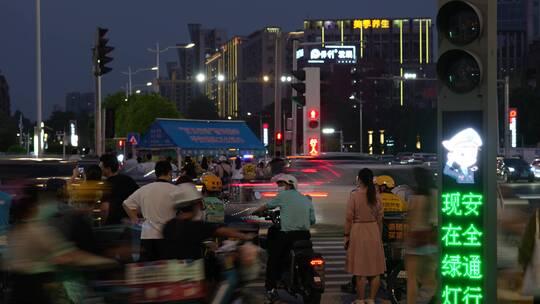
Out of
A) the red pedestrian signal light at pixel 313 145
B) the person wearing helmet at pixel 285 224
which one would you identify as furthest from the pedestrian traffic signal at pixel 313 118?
the person wearing helmet at pixel 285 224

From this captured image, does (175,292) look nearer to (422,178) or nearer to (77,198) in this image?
(422,178)

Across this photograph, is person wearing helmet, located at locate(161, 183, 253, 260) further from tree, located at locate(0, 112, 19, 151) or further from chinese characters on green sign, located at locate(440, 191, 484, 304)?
tree, located at locate(0, 112, 19, 151)

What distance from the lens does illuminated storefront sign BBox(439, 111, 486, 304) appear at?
24.8ft

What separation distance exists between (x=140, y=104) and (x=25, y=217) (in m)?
86.2

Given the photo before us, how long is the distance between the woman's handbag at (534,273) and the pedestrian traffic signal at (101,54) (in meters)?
16.7

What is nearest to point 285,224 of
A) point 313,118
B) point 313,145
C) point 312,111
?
point 312,111

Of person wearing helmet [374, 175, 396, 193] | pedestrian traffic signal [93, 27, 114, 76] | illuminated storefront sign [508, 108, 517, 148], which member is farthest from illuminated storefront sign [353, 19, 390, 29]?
person wearing helmet [374, 175, 396, 193]

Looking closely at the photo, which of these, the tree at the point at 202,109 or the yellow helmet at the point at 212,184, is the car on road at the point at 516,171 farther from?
the tree at the point at 202,109

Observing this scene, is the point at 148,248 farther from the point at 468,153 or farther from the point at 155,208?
the point at 468,153

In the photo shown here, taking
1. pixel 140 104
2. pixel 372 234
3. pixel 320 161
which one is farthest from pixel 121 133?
pixel 372 234

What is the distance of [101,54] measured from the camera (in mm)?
23078

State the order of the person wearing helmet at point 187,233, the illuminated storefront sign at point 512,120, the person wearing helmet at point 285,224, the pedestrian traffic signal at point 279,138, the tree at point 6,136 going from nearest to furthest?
the person wearing helmet at point 187,233 < the person wearing helmet at point 285,224 < the pedestrian traffic signal at point 279,138 < the tree at point 6,136 < the illuminated storefront sign at point 512,120

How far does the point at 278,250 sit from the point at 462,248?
5102 mm

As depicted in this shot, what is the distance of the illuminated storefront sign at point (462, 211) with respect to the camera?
7570 millimetres
